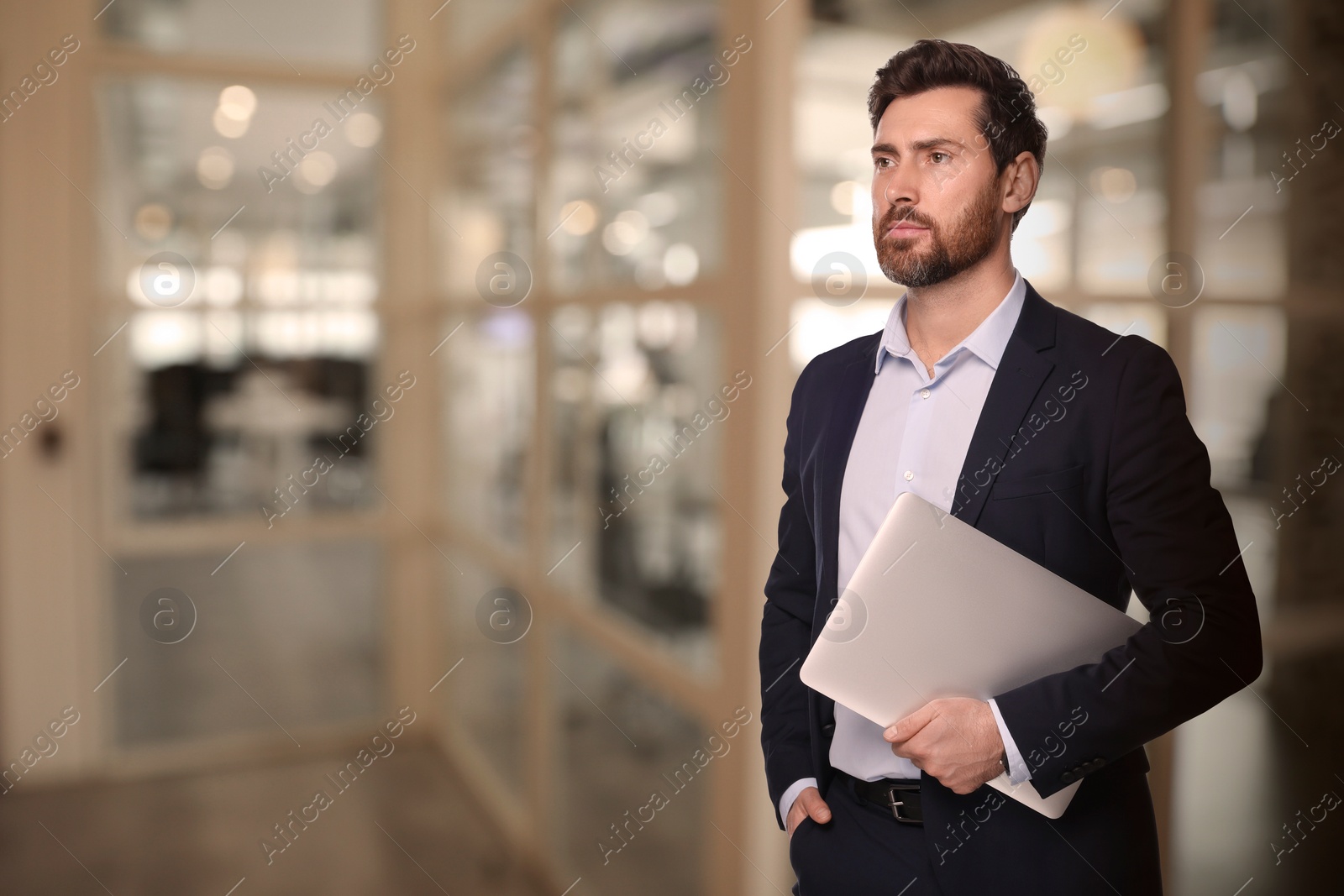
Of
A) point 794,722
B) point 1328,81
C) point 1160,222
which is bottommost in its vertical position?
point 794,722

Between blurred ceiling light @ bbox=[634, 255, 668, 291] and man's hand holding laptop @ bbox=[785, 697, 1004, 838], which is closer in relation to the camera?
man's hand holding laptop @ bbox=[785, 697, 1004, 838]

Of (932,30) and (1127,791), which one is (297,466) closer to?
(932,30)

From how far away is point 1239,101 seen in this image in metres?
1.73

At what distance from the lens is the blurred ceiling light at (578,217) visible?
237 centimetres

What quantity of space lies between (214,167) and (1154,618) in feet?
10.5

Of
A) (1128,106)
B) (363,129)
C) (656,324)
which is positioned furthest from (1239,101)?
(363,129)

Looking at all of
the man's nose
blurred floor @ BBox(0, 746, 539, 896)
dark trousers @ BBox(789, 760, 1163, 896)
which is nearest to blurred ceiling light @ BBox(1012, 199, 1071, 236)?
the man's nose

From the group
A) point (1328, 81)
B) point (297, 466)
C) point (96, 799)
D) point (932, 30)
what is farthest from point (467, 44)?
point (96, 799)

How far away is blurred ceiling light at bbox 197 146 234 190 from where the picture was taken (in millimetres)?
3234

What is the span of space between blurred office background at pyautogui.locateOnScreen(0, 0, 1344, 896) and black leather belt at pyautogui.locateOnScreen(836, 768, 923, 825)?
0.62 m

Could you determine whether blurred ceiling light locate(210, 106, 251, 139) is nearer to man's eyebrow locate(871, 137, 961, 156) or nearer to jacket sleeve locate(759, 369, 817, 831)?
jacket sleeve locate(759, 369, 817, 831)

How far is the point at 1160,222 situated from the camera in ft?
5.71

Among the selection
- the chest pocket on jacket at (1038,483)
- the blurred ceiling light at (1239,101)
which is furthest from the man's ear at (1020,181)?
the blurred ceiling light at (1239,101)

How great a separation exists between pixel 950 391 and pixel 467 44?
2.64m
